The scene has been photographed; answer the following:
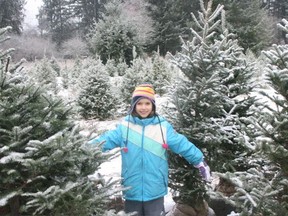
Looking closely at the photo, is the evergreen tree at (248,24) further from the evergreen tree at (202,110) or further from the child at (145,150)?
the child at (145,150)

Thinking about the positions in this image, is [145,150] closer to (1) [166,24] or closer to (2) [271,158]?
(2) [271,158]

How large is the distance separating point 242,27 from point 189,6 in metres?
5.83

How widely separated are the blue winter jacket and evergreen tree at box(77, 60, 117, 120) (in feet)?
22.6

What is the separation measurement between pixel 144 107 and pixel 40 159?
139 centimetres

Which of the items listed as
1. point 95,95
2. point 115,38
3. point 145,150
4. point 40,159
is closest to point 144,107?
point 145,150

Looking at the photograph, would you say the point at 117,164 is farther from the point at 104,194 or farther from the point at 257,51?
the point at 257,51

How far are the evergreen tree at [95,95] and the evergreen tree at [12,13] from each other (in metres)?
25.7

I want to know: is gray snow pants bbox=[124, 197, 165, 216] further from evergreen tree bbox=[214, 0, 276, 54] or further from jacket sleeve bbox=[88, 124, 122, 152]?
evergreen tree bbox=[214, 0, 276, 54]

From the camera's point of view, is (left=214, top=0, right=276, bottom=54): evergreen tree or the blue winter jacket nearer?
the blue winter jacket

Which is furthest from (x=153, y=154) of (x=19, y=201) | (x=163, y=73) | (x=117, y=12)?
(x=117, y=12)

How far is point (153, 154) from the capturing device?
333 centimetres

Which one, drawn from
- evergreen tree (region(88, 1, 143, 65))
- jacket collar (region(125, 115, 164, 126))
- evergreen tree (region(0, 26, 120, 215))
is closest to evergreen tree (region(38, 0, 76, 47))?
evergreen tree (region(88, 1, 143, 65))

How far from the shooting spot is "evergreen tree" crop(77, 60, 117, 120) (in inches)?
404

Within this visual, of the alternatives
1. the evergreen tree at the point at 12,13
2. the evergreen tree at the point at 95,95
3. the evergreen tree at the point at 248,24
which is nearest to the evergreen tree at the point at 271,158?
the evergreen tree at the point at 95,95
